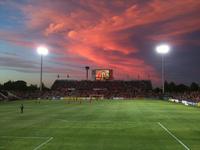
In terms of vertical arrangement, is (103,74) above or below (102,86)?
above

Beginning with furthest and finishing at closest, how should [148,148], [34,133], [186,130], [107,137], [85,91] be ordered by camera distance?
[85,91], [186,130], [34,133], [107,137], [148,148]

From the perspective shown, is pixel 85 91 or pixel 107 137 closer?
pixel 107 137

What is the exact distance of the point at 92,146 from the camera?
22875 millimetres

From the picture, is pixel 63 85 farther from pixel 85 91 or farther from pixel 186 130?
pixel 186 130

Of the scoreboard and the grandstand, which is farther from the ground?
the scoreboard

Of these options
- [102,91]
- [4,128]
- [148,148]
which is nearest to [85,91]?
[102,91]

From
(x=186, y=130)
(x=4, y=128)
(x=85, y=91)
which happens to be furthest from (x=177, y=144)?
(x=85, y=91)

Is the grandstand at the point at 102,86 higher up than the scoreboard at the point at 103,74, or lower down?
lower down

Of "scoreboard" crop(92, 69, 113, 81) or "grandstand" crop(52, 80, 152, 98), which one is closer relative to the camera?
"scoreboard" crop(92, 69, 113, 81)

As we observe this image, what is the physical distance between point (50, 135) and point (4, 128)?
21.6ft

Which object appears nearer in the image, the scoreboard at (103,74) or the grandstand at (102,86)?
the scoreboard at (103,74)

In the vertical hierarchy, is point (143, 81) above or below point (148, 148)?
above

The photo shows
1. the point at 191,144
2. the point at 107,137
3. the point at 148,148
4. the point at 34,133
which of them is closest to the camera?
the point at 148,148

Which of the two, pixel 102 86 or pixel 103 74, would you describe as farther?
pixel 102 86
